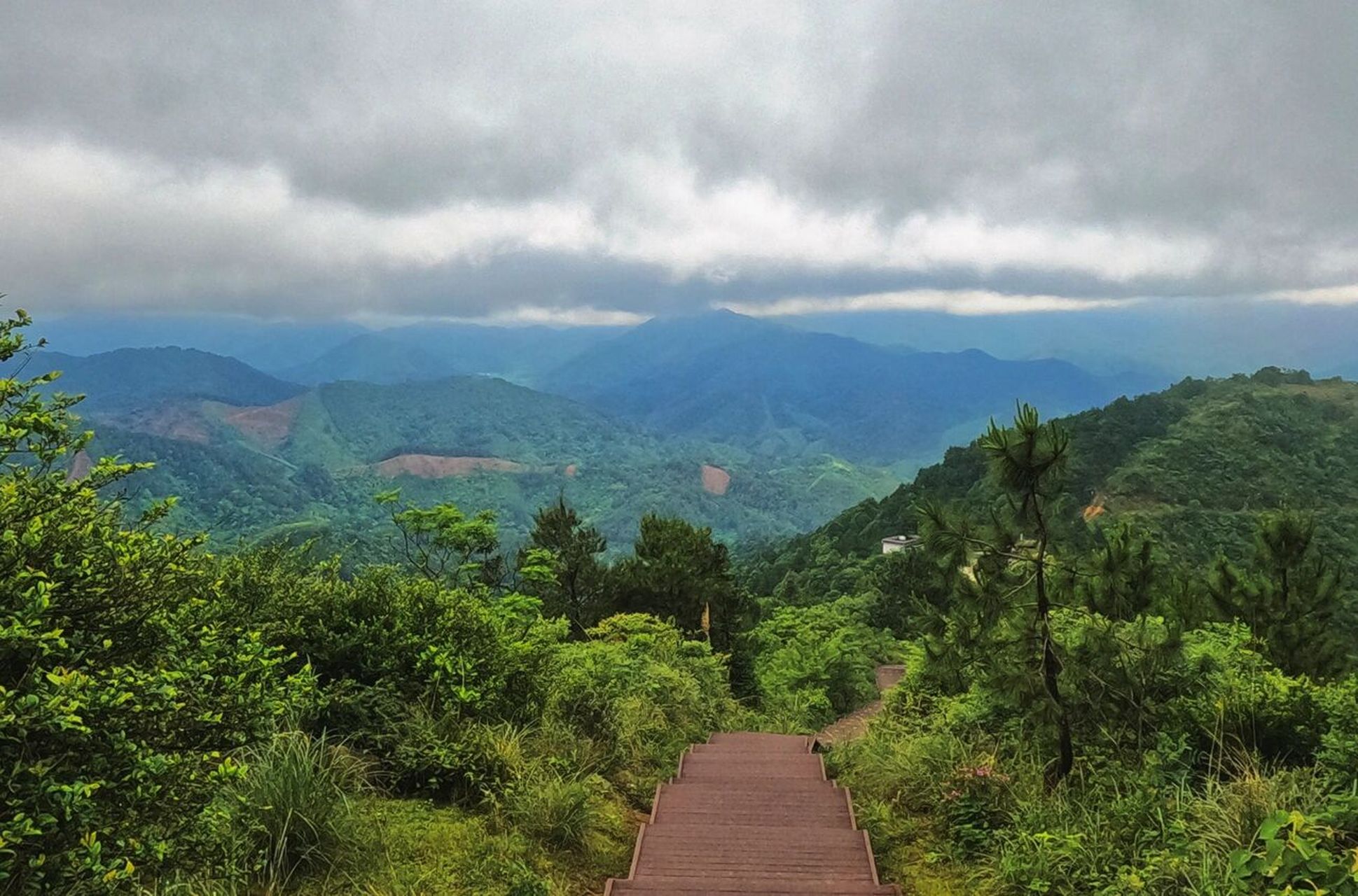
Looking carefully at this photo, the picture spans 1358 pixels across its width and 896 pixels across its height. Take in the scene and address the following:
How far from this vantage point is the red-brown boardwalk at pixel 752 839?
5562 millimetres

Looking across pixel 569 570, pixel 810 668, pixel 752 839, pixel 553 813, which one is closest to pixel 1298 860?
pixel 752 839

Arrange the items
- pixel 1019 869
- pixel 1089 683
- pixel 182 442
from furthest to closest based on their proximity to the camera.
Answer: pixel 182 442
pixel 1089 683
pixel 1019 869

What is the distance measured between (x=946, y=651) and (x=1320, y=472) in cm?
7275

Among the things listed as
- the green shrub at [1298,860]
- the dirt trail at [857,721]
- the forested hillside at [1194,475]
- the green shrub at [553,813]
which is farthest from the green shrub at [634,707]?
the forested hillside at [1194,475]

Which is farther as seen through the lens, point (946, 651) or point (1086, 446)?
point (1086, 446)

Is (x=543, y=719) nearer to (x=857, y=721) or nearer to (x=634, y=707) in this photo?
(x=634, y=707)

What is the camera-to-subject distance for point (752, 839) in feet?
20.6

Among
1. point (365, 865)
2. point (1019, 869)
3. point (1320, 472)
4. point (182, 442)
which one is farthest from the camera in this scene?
point (182, 442)

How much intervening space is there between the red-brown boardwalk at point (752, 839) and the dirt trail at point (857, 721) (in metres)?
2.59

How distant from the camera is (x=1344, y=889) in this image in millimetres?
3766

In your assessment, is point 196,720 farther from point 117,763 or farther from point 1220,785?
point 1220,785

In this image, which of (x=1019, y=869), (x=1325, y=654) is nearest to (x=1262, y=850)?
(x=1019, y=869)

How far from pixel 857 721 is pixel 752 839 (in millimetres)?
11236

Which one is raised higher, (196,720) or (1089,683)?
(196,720)
